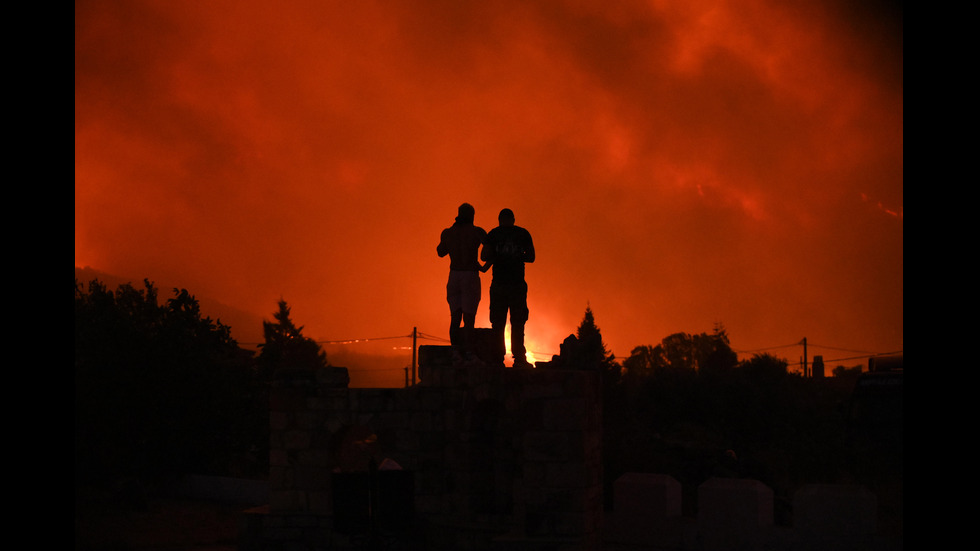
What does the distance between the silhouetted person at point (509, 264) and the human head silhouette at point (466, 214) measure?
575 mm

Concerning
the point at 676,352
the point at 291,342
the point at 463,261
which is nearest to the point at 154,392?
the point at 463,261

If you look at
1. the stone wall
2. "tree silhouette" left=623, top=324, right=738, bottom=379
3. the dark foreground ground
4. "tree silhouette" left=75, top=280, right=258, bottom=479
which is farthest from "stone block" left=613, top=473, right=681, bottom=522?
"tree silhouette" left=623, top=324, right=738, bottom=379

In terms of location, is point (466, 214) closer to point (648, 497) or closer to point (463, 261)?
point (463, 261)

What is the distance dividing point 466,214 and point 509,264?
1118 millimetres

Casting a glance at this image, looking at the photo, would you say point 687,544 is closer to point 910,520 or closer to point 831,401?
point 910,520

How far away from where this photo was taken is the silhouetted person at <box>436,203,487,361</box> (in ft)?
47.5

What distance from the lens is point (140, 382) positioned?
26312 mm

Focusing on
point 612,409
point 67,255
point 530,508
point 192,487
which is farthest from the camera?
point 612,409

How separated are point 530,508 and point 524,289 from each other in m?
3.11

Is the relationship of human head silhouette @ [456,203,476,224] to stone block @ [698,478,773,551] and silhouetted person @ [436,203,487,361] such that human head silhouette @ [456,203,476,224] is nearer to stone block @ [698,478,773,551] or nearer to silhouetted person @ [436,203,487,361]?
silhouetted person @ [436,203,487,361]

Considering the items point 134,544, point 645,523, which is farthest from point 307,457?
point 645,523

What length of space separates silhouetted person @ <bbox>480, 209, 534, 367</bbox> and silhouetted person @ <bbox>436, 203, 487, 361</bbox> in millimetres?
343

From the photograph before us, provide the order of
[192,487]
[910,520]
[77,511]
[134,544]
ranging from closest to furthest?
[910,520]
[134,544]
[77,511]
[192,487]

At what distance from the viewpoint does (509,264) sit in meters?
14.0
